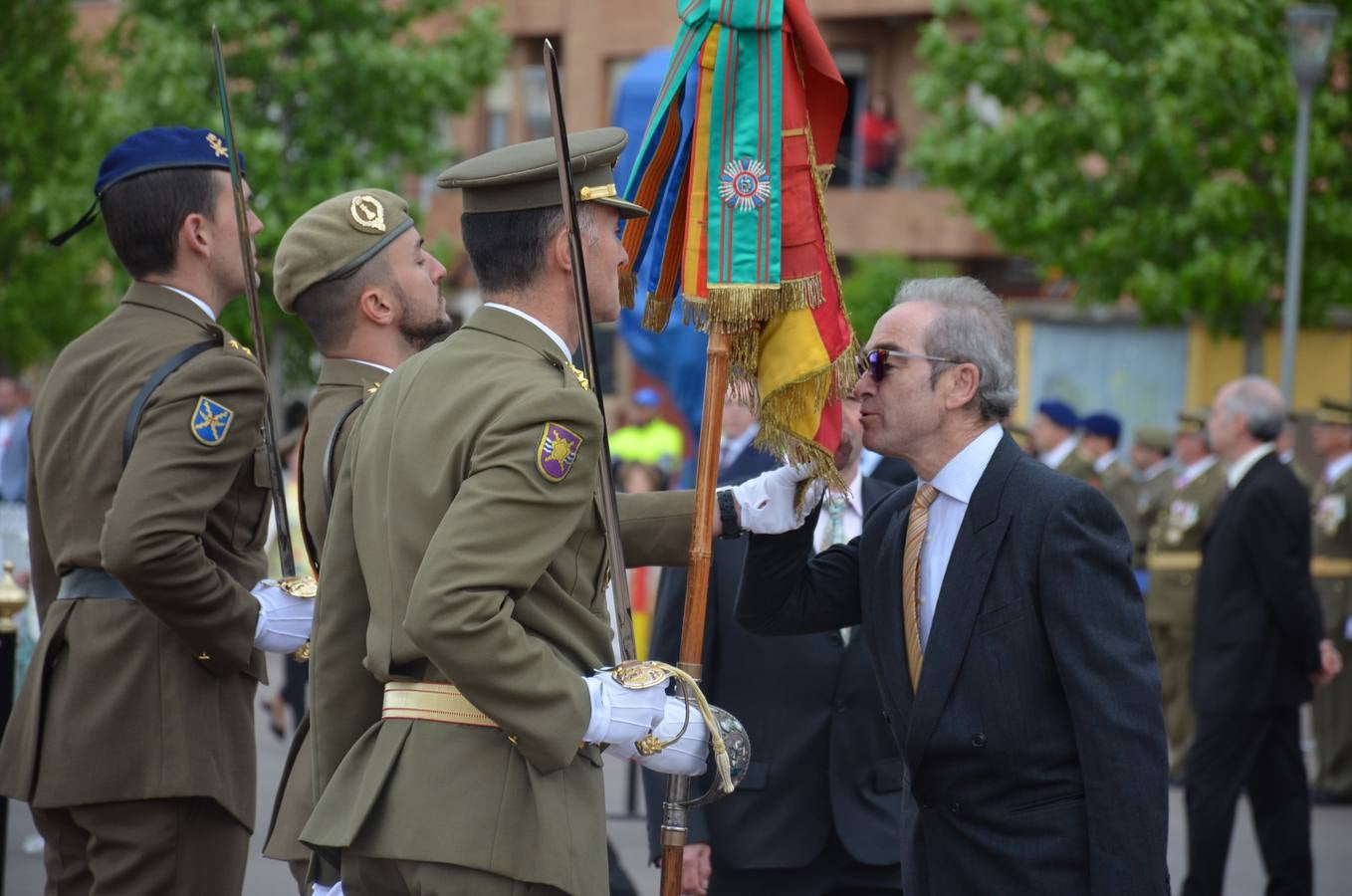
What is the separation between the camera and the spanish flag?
12.1 ft

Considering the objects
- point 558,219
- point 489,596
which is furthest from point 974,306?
point 489,596

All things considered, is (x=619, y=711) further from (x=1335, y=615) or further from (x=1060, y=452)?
(x=1060, y=452)

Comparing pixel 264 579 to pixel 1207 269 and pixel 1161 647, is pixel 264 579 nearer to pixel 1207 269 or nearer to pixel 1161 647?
pixel 1161 647

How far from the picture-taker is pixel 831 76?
379 cm

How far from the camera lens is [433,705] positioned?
3033 mm

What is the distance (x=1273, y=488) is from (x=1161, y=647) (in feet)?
15.7

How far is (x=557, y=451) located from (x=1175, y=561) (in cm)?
994

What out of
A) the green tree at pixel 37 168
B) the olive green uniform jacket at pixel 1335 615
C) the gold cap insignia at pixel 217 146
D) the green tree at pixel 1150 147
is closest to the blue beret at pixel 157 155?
the gold cap insignia at pixel 217 146

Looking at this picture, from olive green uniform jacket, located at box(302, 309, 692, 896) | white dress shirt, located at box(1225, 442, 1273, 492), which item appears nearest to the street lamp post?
white dress shirt, located at box(1225, 442, 1273, 492)

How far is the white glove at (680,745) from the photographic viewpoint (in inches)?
124

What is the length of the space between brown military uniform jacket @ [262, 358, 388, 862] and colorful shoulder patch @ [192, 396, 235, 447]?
0.20 metres

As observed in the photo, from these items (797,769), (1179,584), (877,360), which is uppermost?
(877,360)

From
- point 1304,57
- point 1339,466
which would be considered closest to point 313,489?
point 1339,466

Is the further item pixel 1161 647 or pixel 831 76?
pixel 1161 647
